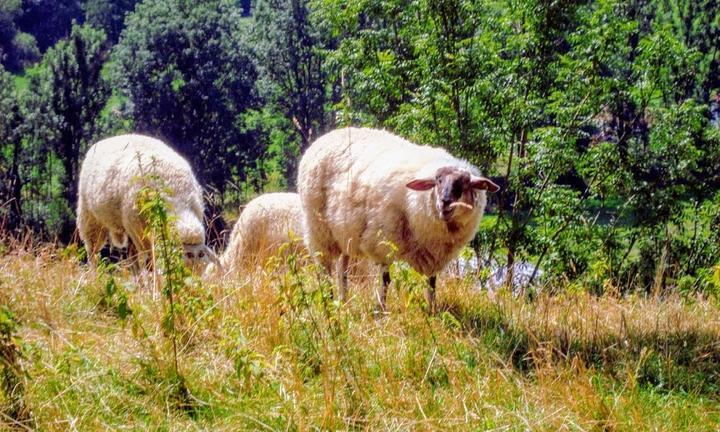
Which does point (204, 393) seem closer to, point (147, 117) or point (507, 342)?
point (507, 342)

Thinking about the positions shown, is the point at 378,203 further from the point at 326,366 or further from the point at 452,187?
the point at 326,366

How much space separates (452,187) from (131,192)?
3.62m

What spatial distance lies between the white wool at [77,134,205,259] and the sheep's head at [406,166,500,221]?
2.95 m

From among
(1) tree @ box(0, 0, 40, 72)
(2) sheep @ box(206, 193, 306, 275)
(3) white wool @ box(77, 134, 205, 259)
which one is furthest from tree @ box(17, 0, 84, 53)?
(3) white wool @ box(77, 134, 205, 259)

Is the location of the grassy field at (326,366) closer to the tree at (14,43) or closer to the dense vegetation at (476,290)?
the dense vegetation at (476,290)

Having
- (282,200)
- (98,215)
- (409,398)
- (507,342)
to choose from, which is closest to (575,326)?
(507,342)

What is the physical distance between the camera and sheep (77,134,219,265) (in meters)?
7.38

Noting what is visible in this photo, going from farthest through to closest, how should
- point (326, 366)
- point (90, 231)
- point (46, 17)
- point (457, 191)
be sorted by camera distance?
point (46, 17), point (90, 231), point (457, 191), point (326, 366)

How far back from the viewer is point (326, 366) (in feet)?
10.8

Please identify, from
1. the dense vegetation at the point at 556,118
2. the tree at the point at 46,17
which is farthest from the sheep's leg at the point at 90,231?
the tree at the point at 46,17

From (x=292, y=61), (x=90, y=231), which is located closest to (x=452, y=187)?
(x=90, y=231)

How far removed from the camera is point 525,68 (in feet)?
35.5

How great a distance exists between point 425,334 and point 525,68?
25.0 feet

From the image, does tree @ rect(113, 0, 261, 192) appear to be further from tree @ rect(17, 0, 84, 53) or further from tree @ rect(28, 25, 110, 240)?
tree @ rect(17, 0, 84, 53)
